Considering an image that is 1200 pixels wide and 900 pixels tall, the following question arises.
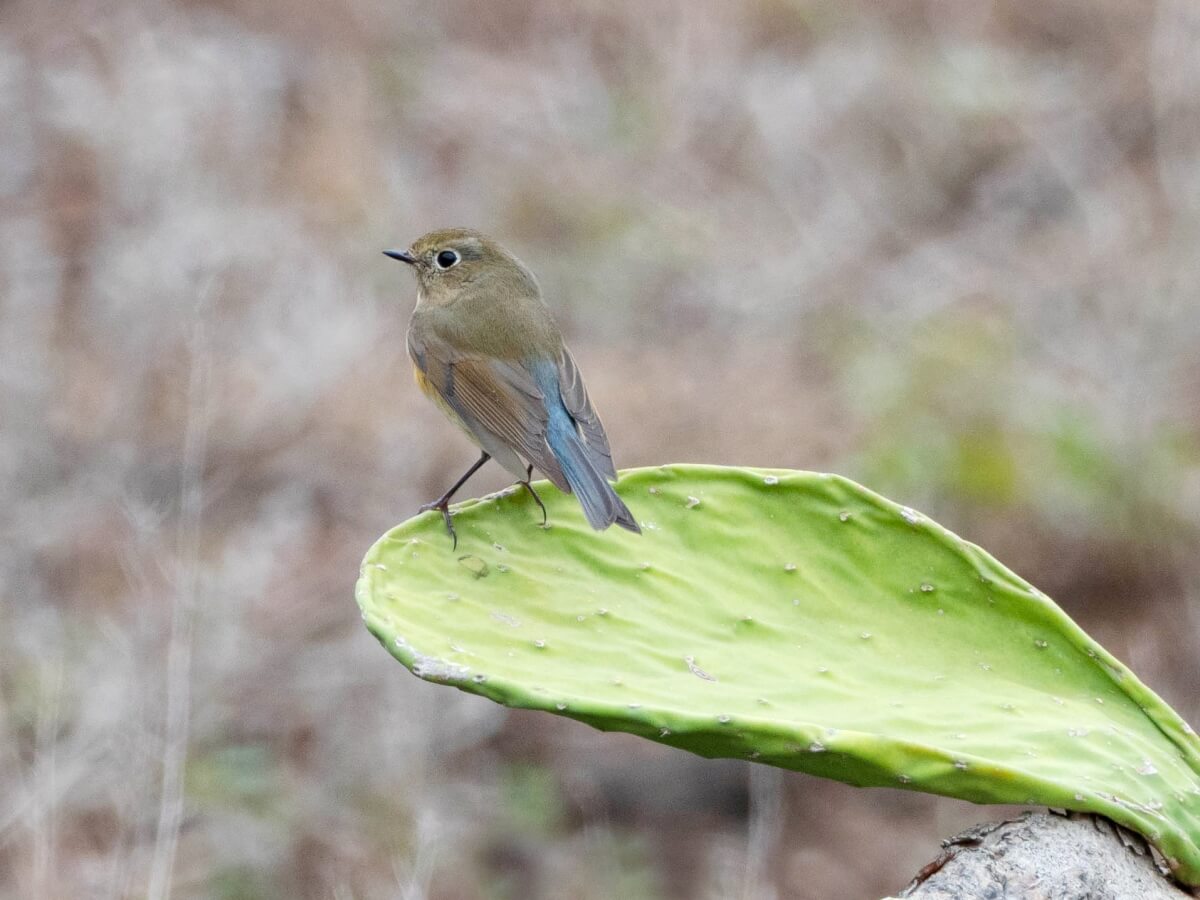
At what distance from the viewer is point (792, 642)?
2871mm

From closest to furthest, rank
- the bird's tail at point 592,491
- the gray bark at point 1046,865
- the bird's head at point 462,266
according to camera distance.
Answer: the gray bark at point 1046,865, the bird's tail at point 592,491, the bird's head at point 462,266

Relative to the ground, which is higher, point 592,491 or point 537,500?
point 592,491

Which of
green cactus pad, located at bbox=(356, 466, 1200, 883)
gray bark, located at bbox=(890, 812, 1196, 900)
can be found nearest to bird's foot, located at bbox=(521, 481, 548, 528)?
green cactus pad, located at bbox=(356, 466, 1200, 883)

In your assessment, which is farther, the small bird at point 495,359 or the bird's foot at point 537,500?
the small bird at point 495,359

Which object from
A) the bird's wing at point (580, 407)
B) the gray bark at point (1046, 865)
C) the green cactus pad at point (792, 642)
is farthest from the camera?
the bird's wing at point (580, 407)

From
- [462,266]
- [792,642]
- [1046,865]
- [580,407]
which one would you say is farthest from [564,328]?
[1046,865]

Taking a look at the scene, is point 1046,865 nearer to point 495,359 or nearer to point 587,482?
point 587,482

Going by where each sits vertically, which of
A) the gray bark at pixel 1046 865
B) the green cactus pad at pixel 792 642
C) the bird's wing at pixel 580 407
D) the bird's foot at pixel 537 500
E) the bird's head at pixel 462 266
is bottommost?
the bird's wing at pixel 580 407

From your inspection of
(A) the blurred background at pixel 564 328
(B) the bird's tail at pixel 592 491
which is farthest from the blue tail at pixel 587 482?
(A) the blurred background at pixel 564 328

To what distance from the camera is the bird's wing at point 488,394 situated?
12.7 feet

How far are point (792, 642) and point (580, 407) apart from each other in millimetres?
1260

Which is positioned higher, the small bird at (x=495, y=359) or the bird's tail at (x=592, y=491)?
the bird's tail at (x=592, y=491)

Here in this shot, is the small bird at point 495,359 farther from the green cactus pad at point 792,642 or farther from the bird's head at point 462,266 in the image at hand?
the green cactus pad at point 792,642

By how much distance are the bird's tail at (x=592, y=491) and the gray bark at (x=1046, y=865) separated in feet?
2.68
